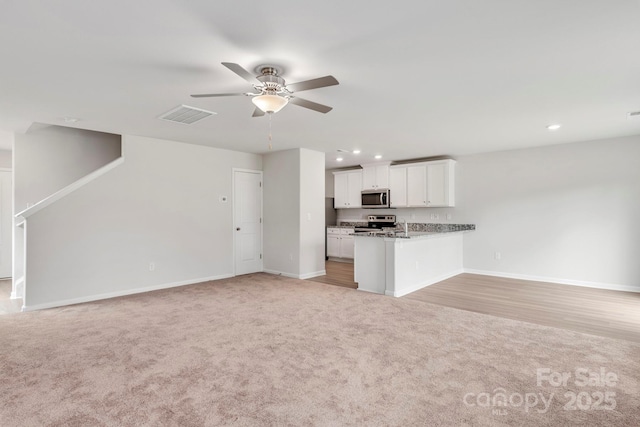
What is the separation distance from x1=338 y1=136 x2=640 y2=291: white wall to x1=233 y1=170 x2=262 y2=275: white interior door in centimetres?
411

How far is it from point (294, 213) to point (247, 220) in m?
1.04

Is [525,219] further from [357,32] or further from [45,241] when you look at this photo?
[45,241]

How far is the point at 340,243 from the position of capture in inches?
344

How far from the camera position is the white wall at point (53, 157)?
5316 mm

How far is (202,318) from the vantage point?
3.96m

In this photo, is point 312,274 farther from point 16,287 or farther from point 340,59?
point 16,287

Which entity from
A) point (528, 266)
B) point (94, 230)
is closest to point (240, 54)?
point (94, 230)

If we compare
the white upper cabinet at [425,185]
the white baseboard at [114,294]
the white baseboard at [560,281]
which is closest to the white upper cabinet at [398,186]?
the white upper cabinet at [425,185]

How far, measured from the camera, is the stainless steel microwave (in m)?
7.86

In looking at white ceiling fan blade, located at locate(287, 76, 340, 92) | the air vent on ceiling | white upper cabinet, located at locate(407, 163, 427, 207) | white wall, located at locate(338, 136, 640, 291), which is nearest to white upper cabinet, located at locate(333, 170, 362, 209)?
white upper cabinet, located at locate(407, 163, 427, 207)

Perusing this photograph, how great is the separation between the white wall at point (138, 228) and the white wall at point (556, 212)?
193 inches

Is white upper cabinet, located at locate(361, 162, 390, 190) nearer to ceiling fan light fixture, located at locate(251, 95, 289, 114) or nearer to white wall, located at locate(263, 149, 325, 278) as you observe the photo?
white wall, located at locate(263, 149, 325, 278)

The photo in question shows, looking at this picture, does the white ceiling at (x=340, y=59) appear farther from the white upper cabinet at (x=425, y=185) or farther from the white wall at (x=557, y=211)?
the white upper cabinet at (x=425, y=185)

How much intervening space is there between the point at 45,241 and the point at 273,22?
14.5 ft
